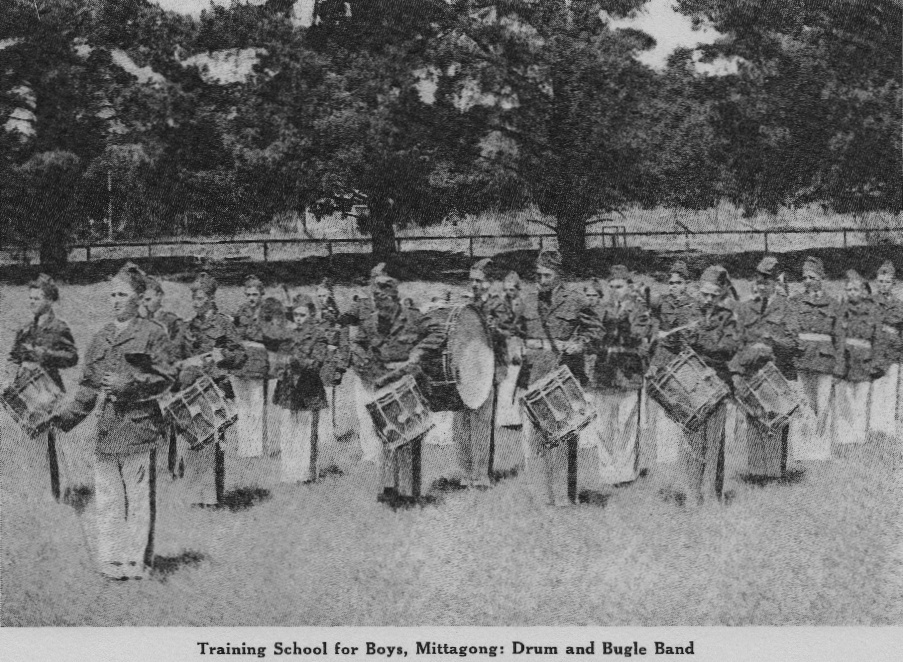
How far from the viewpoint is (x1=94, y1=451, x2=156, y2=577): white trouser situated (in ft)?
18.5

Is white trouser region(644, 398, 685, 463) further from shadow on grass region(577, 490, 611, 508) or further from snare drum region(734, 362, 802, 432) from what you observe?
shadow on grass region(577, 490, 611, 508)

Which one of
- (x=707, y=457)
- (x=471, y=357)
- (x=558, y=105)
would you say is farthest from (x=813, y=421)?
(x=558, y=105)

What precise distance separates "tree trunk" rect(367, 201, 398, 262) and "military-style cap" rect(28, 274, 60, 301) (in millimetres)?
2767

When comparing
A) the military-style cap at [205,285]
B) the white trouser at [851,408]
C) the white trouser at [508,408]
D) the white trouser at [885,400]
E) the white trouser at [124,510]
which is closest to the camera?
the white trouser at [124,510]

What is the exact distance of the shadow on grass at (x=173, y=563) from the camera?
19.7 feet

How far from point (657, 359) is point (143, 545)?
4.31m

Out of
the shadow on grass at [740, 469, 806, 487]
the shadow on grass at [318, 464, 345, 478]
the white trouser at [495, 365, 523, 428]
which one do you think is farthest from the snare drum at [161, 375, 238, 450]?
the shadow on grass at [740, 469, 806, 487]

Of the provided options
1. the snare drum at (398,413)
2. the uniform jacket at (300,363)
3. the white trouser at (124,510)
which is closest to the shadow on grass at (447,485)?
the snare drum at (398,413)

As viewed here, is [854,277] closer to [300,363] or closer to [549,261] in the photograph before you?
[549,261]

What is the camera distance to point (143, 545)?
5859 mm

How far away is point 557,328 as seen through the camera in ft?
22.1

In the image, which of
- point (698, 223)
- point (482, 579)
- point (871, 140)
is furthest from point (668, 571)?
point (871, 140)

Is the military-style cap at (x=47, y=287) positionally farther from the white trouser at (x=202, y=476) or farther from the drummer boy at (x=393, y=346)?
the drummer boy at (x=393, y=346)

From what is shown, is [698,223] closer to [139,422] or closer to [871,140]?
[871,140]
